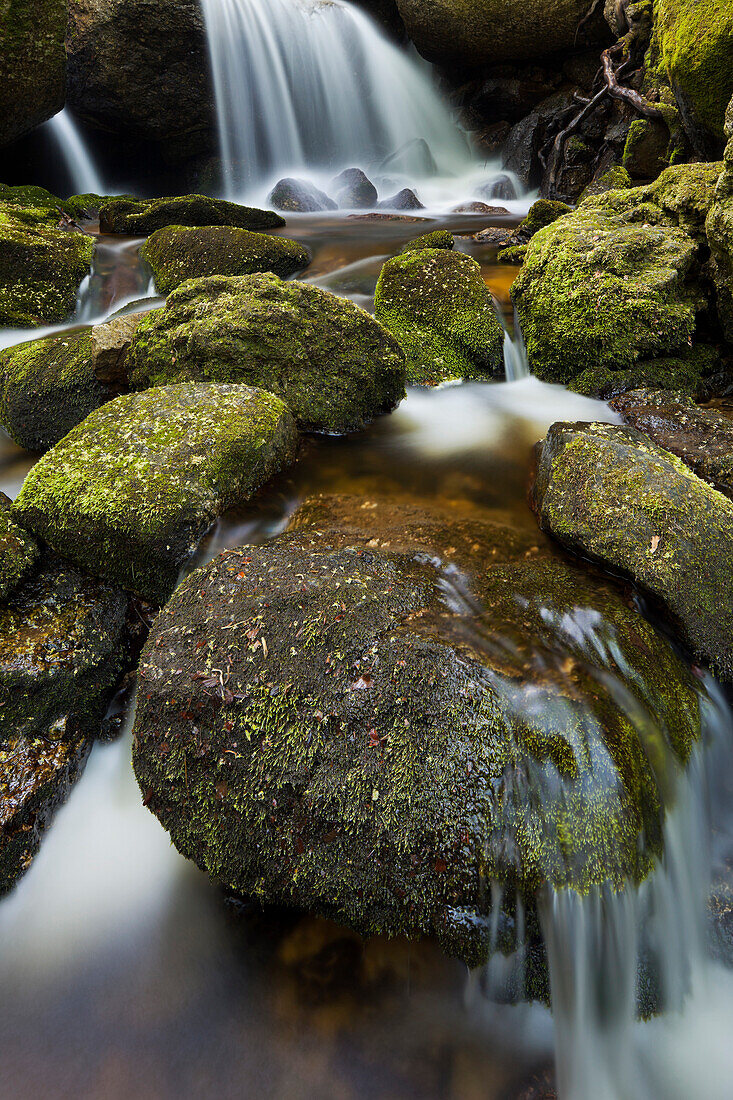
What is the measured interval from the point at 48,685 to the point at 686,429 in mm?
3946

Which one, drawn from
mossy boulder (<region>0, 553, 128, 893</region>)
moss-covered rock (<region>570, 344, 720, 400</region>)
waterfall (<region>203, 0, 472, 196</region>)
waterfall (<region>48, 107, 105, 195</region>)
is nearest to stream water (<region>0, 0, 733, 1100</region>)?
mossy boulder (<region>0, 553, 128, 893</region>)

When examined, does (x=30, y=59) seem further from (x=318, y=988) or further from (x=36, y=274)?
(x=318, y=988)

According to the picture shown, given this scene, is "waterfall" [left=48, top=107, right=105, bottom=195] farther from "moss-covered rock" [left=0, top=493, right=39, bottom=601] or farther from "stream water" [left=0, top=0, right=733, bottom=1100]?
"stream water" [left=0, top=0, right=733, bottom=1100]

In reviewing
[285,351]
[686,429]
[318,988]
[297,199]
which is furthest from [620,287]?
[297,199]

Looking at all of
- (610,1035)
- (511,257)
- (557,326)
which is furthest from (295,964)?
(511,257)

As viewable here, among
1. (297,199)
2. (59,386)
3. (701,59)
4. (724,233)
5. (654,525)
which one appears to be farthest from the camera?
(297,199)

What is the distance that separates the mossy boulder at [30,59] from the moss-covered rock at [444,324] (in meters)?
7.00

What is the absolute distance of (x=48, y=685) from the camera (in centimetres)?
261

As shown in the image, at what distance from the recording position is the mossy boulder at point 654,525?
2.40 metres

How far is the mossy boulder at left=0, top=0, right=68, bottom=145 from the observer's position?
7.44 m

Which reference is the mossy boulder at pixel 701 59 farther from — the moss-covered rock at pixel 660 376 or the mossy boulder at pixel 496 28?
the mossy boulder at pixel 496 28

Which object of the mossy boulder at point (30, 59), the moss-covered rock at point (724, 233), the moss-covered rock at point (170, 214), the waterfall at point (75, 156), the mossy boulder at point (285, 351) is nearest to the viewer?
the moss-covered rock at point (724, 233)

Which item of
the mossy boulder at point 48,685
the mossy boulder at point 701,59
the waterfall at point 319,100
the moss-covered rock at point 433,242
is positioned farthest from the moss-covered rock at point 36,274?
the waterfall at point 319,100

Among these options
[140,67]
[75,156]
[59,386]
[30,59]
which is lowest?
[59,386]
